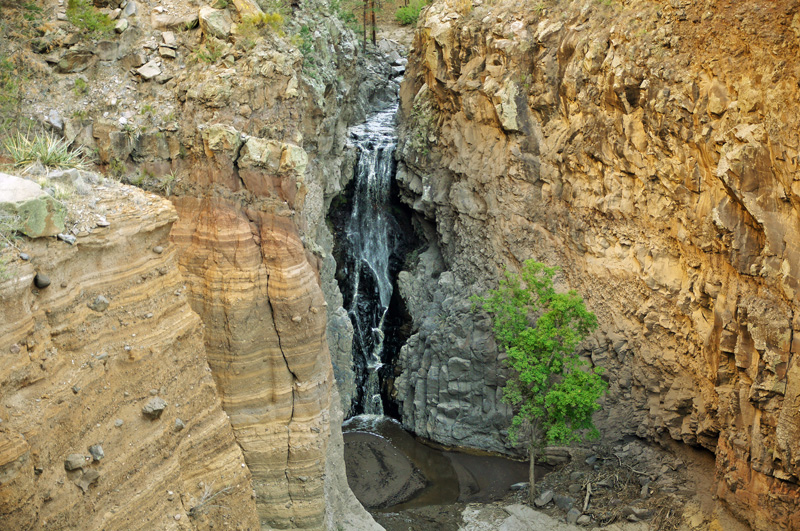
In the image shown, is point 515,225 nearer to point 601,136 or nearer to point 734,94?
point 601,136

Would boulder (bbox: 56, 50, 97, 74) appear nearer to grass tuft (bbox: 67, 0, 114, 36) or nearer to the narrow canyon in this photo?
the narrow canyon

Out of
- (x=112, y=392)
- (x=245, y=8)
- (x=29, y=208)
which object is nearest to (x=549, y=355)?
(x=245, y=8)

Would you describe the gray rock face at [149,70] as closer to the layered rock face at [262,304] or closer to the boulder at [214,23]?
the boulder at [214,23]

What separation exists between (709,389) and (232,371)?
1478cm

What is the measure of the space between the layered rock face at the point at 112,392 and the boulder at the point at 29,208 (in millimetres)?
225

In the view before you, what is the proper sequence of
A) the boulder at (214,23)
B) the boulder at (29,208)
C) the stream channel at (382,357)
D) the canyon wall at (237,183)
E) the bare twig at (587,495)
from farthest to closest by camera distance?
the stream channel at (382,357), the bare twig at (587,495), the boulder at (214,23), the canyon wall at (237,183), the boulder at (29,208)

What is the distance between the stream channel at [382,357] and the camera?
24922mm

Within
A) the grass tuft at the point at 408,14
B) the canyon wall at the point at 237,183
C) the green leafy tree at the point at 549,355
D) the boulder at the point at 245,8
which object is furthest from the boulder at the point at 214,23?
the grass tuft at the point at 408,14

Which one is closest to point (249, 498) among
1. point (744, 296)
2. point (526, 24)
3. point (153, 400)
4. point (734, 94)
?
point (153, 400)

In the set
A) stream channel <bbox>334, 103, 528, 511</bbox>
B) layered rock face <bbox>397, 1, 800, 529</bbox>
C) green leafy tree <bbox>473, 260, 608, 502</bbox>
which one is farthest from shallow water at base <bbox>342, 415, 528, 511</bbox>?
green leafy tree <bbox>473, 260, 608, 502</bbox>

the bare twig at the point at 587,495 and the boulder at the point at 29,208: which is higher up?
the boulder at the point at 29,208

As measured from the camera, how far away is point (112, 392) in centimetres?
1005

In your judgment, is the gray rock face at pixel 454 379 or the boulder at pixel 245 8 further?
the gray rock face at pixel 454 379

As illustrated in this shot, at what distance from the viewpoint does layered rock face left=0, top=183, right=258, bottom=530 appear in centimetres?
852
